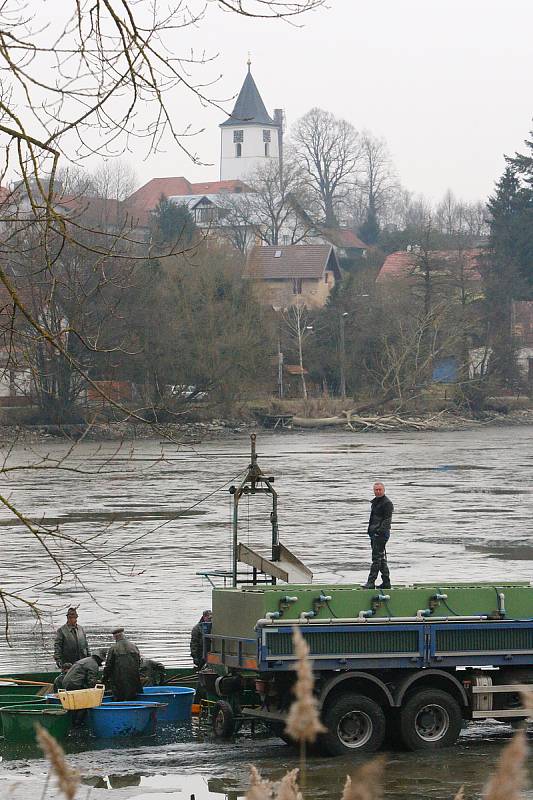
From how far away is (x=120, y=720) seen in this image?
14273 millimetres

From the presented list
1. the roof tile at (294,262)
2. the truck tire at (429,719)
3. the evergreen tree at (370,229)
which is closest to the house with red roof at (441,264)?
the roof tile at (294,262)

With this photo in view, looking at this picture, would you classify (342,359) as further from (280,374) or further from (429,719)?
(429,719)

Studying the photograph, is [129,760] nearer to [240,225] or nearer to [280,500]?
[280,500]

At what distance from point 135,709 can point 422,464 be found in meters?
46.4

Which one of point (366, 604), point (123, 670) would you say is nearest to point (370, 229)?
point (123, 670)

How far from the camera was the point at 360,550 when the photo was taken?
32688 mm

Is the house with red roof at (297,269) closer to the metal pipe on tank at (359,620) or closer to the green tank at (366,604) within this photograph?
the green tank at (366,604)

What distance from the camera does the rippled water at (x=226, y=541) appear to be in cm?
1308

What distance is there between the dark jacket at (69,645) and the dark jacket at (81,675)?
3.04ft

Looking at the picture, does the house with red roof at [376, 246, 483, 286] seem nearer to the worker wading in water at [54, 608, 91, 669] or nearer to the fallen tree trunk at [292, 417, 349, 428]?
the fallen tree trunk at [292, 417, 349, 428]

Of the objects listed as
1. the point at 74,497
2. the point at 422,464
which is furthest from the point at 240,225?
the point at 74,497

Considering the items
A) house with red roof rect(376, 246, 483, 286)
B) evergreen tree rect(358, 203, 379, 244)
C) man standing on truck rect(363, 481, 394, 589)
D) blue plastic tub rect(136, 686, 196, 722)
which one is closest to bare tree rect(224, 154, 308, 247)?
evergreen tree rect(358, 203, 379, 244)

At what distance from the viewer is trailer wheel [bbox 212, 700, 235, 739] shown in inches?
558

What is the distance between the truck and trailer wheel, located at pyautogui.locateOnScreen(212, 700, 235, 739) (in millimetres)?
22
